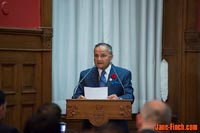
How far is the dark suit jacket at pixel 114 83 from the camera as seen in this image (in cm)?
422

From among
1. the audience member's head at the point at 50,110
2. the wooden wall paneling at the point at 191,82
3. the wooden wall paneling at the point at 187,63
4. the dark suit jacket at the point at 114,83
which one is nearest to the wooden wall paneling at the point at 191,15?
the wooden wall paneling at the point at 187,63

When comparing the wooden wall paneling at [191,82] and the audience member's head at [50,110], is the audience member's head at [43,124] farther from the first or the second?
the wooden wall paneling at [191,82]

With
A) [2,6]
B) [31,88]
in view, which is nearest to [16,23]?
[2,6]

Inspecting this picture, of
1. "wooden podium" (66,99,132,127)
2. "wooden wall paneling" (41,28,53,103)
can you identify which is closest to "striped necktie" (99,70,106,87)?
"wooden podium" (66,99,132,127)

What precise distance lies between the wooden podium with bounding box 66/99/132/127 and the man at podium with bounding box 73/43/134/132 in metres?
0.22

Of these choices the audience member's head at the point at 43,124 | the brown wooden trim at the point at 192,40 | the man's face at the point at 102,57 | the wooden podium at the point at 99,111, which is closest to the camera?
the audience member's head at the point at 43,124

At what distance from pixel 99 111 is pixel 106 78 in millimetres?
464

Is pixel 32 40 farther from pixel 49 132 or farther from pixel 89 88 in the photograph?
pixel 49 132

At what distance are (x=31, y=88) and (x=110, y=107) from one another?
5.63 feet

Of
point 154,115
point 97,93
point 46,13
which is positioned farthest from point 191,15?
point 154,115

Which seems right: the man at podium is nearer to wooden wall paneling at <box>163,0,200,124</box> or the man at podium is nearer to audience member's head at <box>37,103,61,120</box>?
audience member's head at <box>37,103,61,120</box>

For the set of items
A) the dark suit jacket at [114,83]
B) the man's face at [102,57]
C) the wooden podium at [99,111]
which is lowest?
the wooden podium at [99,111]

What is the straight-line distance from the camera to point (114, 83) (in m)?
4.25

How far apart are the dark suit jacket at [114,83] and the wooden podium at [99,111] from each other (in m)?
0.23
